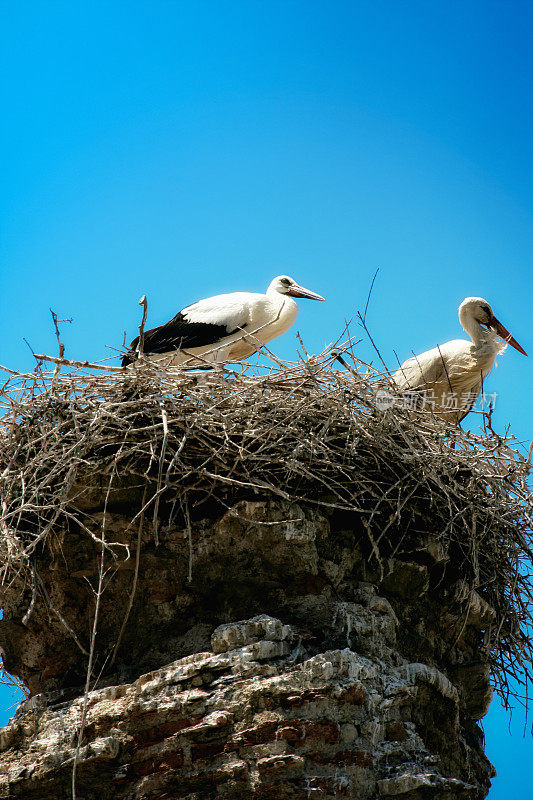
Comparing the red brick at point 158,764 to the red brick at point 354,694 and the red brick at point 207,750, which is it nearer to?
the red brick at point 207,750

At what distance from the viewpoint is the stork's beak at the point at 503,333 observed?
820cm

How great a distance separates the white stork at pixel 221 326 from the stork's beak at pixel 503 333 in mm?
1785

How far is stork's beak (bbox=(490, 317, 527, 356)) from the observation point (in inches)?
323

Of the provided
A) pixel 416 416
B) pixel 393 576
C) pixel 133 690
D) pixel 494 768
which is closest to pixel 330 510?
pixel 393 576

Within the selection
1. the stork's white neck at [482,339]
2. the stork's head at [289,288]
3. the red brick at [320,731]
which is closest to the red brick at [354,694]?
the red brick at [320,731]

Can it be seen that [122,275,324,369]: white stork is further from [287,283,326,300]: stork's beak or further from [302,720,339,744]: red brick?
[302,720,339,744]: red brick

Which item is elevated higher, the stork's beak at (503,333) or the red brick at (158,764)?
the stork's beak at (503,333)

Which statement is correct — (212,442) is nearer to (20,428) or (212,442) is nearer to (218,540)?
(218,540)

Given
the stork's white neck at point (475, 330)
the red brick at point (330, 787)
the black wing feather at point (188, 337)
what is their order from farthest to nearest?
the stork's white neck at point (475, 330), the black wing feather at point (188, 337), the red brick at point (330, 787)

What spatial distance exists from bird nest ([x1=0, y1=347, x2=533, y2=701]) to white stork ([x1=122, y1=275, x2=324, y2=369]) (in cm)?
201

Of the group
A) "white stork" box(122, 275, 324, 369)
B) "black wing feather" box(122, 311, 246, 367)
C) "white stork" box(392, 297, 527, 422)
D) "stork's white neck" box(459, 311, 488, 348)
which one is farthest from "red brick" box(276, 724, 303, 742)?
"stork's white neck" box(459, 311, 488, 348)

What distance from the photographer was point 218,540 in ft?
15.7

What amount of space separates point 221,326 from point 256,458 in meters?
2.88

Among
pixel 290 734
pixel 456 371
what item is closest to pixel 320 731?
pixel 290 734
